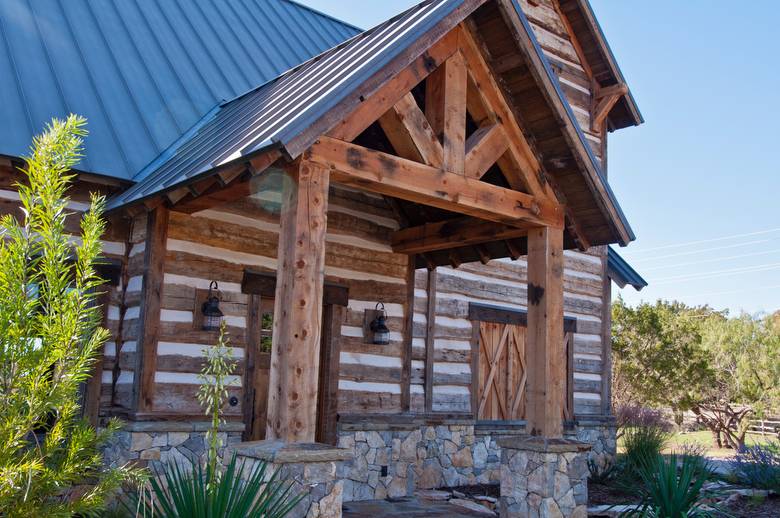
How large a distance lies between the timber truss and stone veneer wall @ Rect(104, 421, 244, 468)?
7.50 feet

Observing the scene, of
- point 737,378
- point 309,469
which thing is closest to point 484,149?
point 309,469

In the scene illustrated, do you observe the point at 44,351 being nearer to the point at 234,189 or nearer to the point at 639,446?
the point at 234,189

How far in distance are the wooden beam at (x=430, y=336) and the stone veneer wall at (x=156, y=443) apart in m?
3.76

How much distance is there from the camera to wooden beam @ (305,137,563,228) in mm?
6605

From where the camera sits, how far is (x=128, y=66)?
10.2 metres

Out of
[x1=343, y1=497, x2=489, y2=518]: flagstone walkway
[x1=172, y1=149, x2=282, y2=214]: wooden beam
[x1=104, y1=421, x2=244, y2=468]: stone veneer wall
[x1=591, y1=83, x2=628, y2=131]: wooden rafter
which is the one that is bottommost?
[x1=343, y1=497, x2=489, y2=518]: flagstone walkway

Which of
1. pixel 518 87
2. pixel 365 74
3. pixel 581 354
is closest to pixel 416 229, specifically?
pixel 518 87

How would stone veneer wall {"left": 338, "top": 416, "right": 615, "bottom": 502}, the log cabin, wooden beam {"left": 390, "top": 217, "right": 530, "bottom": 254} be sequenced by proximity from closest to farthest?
the log cabin
wooden beam {"left": 390, "top": 217, "right": 530, "bottom": 254}
stone veneer wall {"left": 338, "top": 416, "right": 615, "bottom": 502}

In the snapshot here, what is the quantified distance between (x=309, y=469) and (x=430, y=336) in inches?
222

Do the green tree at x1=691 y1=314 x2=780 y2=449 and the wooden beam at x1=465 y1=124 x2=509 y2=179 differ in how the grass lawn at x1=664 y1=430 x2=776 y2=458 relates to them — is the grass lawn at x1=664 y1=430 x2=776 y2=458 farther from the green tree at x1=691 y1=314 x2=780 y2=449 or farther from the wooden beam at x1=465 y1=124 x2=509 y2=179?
the wooden beam at x1=465 y1=124 x2=509 y2=179

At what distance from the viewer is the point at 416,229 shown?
988 centimetres

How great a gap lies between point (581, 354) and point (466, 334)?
3076mm

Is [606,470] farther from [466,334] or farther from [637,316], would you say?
[637,316]

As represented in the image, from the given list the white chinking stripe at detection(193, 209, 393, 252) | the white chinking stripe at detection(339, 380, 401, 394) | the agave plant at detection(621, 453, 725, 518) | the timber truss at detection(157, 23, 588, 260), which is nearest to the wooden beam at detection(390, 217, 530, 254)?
the timber truss at detection(157, 23, 588, 260)
